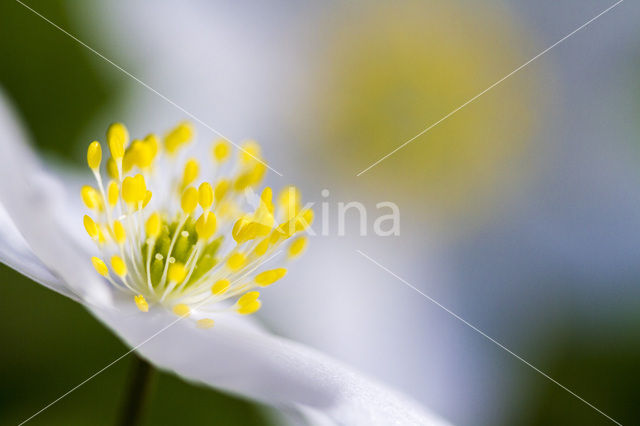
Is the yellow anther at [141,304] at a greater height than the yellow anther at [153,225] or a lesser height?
lesser

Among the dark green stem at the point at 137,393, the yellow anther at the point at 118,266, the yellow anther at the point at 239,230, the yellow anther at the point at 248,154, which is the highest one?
the yellow anther at the point at 248,154

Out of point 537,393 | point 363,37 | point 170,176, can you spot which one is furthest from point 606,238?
point 170,176

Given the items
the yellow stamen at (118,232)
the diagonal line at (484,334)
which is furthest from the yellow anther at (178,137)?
the diagonal line at (484,334)

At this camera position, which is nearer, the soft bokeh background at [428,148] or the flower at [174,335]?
the flower at [174,335]

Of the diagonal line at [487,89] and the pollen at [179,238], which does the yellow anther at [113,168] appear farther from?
the diagonal line at [487,89]

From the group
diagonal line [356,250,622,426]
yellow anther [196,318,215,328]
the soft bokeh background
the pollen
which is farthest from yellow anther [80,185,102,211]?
diagonal line [356,250,622,426]

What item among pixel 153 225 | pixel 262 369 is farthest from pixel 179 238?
pixel 262 369

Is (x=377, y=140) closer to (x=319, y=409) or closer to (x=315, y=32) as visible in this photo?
(x=315, y=32)

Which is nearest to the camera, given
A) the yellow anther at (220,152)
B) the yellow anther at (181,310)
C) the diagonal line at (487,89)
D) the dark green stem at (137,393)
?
the dark green stem at (137,393)
